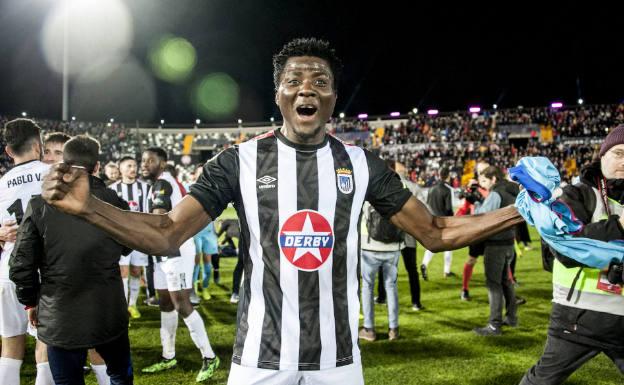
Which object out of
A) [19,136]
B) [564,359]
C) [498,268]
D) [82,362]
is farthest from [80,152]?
[498,268]

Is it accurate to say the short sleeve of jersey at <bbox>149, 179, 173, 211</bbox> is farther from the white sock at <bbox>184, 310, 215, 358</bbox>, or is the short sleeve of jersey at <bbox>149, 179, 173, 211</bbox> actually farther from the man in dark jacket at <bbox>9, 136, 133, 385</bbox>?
the man in dark jacket at <bbox>9, 136, 133, 385</bbox>

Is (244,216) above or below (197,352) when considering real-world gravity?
above

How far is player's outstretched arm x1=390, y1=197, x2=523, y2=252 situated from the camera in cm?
193

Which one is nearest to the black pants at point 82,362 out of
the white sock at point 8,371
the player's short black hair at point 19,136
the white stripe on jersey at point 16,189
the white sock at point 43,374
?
the white sock at point 43,374

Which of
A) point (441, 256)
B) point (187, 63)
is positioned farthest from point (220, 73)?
point (441, 256)

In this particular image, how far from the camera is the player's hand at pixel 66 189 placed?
1.43 metres

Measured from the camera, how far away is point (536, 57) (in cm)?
4766

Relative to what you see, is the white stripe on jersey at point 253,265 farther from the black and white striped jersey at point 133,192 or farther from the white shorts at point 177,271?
the black and white striped jersey at point 133,192

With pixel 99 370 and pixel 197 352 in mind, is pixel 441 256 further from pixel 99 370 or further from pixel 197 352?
pixel 99 370

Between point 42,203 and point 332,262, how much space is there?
206cm

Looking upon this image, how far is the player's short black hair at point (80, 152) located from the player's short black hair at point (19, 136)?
992 millimetres

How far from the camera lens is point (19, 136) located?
3.54 m

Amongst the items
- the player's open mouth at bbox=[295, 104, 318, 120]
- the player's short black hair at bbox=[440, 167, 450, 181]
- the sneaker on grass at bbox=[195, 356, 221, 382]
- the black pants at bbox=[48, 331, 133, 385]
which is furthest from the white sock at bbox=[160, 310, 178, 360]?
the player's short black hair at bbox=[440, 167, 450, 181]

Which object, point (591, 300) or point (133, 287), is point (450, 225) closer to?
point (591, 300)
